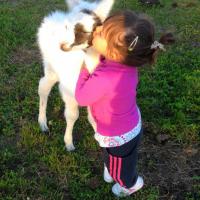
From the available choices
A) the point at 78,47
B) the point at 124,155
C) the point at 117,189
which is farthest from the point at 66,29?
the point at 117,189

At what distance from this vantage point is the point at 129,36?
2.99 m

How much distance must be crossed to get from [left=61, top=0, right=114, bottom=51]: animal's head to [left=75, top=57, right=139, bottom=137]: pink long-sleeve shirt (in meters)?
0.23

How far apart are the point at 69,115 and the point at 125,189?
2.97 ft

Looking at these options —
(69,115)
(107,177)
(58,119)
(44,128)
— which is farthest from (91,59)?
(58,119)

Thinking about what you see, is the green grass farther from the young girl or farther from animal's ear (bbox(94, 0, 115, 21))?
animal's ear (bbox(94, 0, 115, 21))

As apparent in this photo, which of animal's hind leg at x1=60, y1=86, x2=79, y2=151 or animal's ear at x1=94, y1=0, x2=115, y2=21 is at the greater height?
animal's ear at x1=94, y1=0, x2=115, y2=21

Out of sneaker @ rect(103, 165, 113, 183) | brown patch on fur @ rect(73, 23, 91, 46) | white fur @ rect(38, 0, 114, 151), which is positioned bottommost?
sneaker @ rect(103, 165, 113, 183)

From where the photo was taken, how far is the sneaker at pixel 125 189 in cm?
381

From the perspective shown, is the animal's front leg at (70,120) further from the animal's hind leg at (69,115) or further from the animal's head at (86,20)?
the animal's head at (86,20)

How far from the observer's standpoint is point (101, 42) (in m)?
3.10

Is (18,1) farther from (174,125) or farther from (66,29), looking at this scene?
(66,29)

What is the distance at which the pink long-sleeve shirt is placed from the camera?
3.17m

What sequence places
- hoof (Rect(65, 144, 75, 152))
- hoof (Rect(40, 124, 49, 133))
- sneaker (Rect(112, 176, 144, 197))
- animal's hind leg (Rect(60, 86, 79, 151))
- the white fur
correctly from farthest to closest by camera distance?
hoof (Rect(40, 124, 49, 133)) → hoof (Rect(65, 144, 75, 152)) → animal's hind leg (Rect(60, 86, 79, 151)) → sneaker (Rect(112, 176, 144, 197)) → the white fur

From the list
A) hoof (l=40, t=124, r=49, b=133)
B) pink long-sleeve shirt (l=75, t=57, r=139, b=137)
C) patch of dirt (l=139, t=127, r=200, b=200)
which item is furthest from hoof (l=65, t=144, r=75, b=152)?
pink long-sleeve shirt (l=75, t=57, r=139, b=137)
